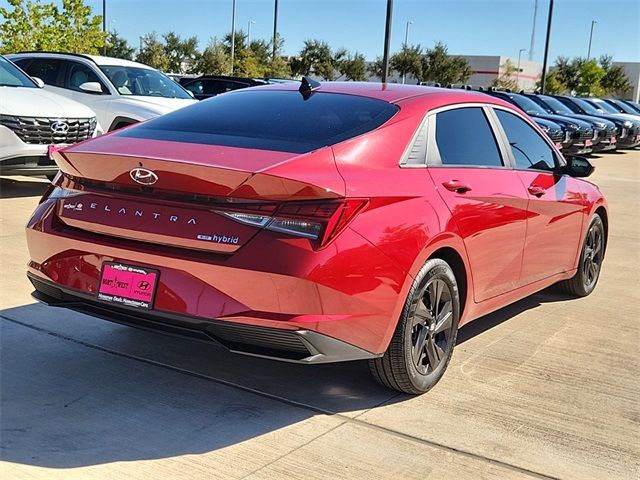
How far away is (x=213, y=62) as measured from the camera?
49.0 m

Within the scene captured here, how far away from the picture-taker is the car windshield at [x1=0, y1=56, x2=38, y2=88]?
388 inches

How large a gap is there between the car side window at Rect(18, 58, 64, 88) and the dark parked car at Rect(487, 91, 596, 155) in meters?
11.0

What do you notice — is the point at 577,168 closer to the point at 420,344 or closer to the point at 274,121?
the point at 420,344

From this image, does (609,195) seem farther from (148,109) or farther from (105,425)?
(105,425)

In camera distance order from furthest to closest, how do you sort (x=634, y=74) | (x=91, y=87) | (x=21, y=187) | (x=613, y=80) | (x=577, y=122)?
(x=634, y=74) → (x=613, y=80) → (x=577, y=122) → (x=91, y=87) → (x=21, y=187)

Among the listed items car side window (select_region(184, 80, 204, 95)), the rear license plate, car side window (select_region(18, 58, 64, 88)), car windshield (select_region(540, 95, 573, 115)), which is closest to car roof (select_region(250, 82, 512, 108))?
the rear license plate

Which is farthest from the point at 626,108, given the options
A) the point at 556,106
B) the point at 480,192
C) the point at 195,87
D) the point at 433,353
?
the point at 433,353

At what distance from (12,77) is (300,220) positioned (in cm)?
806

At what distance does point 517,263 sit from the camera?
16.0 feet

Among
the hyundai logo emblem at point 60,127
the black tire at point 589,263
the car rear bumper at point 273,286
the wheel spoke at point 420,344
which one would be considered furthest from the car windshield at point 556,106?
the car rear bumper at point 273,286

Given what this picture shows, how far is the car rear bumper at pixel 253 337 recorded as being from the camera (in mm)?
3297

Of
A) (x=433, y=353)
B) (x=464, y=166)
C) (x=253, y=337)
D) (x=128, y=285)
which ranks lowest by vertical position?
(x=433, y=353)

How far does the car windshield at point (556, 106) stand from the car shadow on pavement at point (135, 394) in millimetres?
19356

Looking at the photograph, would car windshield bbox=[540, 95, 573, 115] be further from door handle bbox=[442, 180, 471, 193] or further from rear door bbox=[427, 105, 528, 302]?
door handle bbox=[442, 180, 471, 193]
